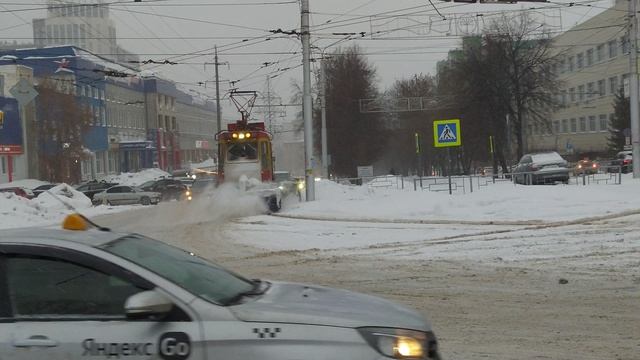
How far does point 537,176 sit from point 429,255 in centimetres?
2084

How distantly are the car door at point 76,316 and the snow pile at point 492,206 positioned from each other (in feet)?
50.6

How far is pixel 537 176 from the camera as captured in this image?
104ft

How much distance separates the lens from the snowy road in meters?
6.74

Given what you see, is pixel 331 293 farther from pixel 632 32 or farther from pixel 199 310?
pixel 632 32

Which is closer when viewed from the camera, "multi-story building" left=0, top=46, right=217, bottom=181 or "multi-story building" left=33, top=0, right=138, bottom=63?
"multi-story building" left=0, top=46, right=217, bottom=181

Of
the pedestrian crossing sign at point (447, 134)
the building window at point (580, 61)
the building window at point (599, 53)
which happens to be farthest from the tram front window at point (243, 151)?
the building window at point (580, 61)

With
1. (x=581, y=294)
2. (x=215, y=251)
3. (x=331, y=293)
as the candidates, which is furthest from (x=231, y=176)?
(x=331, y=293)

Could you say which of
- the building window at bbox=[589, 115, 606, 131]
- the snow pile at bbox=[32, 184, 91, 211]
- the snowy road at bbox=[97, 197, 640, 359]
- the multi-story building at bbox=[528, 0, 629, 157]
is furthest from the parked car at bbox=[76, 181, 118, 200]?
the building window at bbox=[589, 115, 606, 131]

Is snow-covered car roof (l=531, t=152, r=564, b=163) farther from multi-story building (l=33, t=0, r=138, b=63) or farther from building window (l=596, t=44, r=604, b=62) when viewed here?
multi-story building (l=33, t=0, r=138, b=63)

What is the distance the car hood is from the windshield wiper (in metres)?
0.07

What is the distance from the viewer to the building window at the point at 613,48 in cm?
7112

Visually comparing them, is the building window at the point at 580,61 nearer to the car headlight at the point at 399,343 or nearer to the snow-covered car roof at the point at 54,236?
the car headlight at the point at 399,343

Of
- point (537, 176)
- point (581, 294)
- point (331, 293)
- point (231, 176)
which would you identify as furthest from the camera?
point (537, 176)

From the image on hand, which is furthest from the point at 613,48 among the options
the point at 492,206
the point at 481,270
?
the point at 481,270
